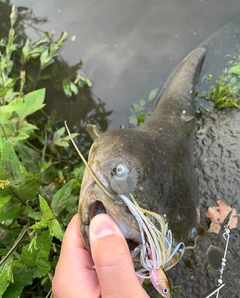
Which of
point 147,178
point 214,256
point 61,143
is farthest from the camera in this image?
point 61,143

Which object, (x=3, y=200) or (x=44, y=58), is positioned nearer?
(x=3, y=200)

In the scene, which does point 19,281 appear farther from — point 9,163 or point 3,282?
point 9,163

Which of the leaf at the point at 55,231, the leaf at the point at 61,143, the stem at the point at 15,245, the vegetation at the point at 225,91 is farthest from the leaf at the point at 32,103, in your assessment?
the vegetation at the point at 225,91

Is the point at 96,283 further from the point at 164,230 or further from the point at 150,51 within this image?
the point at 150,51

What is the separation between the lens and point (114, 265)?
1.29 m

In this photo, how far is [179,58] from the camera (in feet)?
10.3

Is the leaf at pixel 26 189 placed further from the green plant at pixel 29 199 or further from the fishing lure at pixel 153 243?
the fishing lure at pixel 153 243

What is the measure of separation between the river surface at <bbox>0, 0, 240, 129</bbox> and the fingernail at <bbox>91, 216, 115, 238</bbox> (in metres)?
1.76

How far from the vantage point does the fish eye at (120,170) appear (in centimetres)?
153

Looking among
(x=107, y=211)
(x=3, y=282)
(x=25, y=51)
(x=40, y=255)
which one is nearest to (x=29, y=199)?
(x=40, y=255)

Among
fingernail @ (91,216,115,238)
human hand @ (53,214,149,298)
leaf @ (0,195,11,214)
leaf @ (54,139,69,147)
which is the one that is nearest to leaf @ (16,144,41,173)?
leaf @ (54,139,69,147)

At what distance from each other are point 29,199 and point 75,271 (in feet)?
2.23

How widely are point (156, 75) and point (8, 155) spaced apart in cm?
171

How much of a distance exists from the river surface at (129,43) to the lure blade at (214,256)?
128 cm
